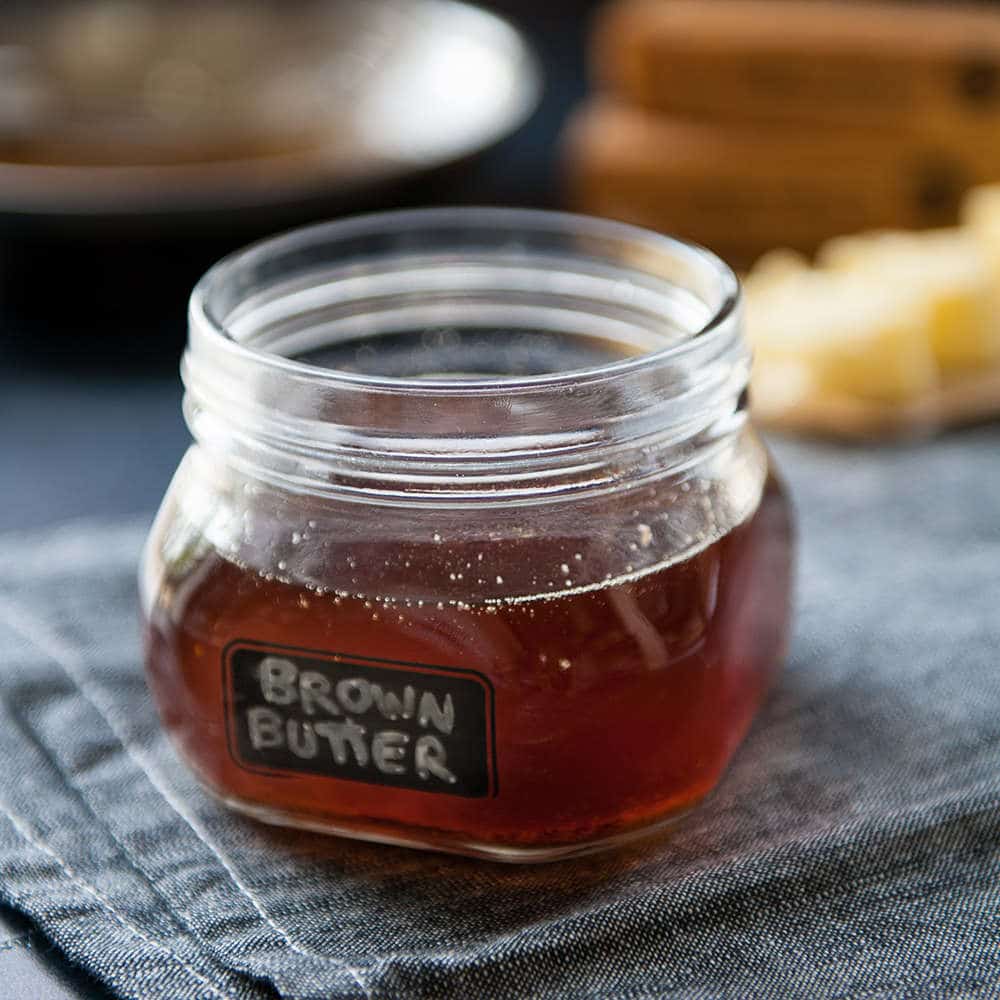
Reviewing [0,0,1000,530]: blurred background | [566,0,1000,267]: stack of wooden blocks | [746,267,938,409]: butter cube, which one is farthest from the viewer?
→ [566,0,1000,267]: stack of wooden blocks

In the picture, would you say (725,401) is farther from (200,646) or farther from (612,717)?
(200,646)

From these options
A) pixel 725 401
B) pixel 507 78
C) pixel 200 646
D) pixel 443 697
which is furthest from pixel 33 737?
pixel 507 78

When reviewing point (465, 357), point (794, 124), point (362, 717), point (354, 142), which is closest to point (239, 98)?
point (354, 142)

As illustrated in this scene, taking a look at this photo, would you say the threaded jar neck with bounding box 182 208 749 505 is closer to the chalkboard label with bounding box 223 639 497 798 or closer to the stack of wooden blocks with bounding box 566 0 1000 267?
the chalkboard label with bounding box 223 639 497 798

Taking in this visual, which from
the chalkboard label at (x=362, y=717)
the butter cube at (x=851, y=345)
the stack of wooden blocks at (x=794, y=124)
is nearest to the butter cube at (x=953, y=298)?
the butter cube at (x=851, y=345)

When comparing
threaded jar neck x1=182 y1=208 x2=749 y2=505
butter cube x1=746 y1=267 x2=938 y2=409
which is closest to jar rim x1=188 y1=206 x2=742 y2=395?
threaded jar neck x1=182 y1=208 x2=749 y2=505
